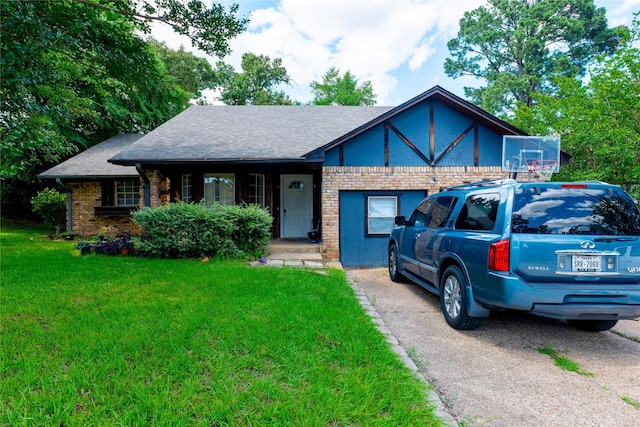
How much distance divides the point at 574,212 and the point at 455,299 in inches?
65.9

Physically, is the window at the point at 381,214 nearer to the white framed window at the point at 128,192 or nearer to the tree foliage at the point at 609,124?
the tree foliage at the point at 609,124

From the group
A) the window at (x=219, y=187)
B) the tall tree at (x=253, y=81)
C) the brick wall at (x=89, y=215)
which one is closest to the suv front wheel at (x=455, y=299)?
the window at (x=219, y=187)

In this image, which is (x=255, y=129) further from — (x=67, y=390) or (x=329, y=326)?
(x=67, y=390)

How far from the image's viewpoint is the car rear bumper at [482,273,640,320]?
326cm

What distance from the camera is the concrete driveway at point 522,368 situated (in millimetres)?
2487

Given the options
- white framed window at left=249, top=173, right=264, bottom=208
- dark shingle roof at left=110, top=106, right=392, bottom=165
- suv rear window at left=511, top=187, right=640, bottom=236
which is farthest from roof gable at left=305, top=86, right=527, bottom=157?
suv rear window at left=511, top=187, right=640, bottom=236

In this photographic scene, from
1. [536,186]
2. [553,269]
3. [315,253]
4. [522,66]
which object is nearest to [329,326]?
[553,269]

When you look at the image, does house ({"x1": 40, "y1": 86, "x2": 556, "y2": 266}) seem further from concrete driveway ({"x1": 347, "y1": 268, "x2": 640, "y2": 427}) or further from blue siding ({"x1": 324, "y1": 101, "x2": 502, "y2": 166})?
concrete driveway ({"x1": 347, "y1": 268, "x2": 640, "y2": 427})

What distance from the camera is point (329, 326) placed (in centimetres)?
379

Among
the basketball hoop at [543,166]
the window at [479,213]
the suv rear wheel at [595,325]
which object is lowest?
the suv rear wheel at [595,325]

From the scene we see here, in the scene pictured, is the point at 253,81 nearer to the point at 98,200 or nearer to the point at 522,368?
the point at 98,200

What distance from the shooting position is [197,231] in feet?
25.8

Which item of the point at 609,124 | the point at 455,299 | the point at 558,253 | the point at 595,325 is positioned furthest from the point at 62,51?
the point at 609,124

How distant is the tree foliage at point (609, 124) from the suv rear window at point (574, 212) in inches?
279
